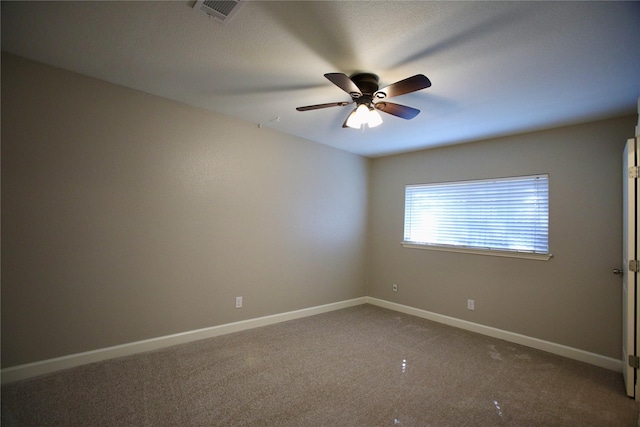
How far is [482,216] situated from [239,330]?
3343mm

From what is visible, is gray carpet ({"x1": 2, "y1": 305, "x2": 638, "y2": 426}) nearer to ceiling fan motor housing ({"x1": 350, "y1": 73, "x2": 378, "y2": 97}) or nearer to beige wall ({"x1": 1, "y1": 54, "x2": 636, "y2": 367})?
beige wall ({"x1": 1, "y1": 54, "x2": 636, "y2": 367})

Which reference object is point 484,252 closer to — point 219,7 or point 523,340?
point 523,340

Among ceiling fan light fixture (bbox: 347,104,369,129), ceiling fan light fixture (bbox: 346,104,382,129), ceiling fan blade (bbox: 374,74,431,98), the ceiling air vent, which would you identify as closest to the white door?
ceiling fan blade (bbox: 374,74,431,98)

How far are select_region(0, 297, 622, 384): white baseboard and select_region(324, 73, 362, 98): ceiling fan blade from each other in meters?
2.82

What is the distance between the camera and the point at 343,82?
6.57ft

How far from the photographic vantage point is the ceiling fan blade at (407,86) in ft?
6.27

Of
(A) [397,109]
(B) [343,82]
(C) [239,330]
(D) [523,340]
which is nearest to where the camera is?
(B) [343,82]

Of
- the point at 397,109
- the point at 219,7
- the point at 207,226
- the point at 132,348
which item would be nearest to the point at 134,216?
the point at 207,226

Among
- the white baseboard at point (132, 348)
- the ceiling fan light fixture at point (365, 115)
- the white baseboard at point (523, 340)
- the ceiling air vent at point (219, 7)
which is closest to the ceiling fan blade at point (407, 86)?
the ceiling fan light fixture at point (365, 115)

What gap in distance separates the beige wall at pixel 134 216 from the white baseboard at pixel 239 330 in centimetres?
7

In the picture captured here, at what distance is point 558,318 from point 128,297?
438 centimetres

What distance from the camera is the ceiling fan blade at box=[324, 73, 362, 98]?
6.23ft

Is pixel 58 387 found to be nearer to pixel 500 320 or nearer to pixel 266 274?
pixel 266 274

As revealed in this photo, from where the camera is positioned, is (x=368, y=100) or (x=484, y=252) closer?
(x=368, y=100)
